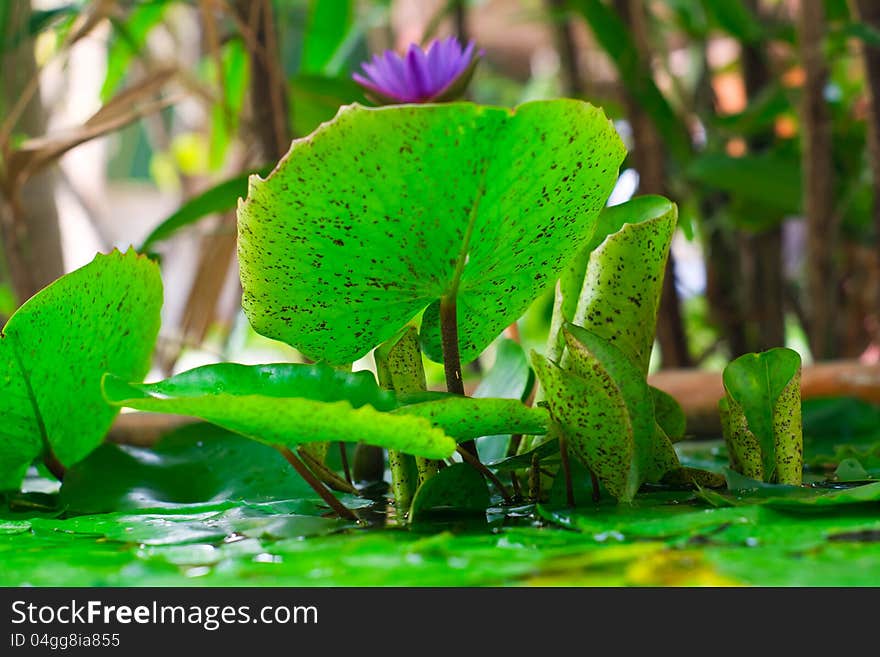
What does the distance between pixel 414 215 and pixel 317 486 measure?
5.0 inches

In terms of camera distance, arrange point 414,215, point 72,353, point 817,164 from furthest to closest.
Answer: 1. point 817,164
2. point 72,353
3. point 414,215

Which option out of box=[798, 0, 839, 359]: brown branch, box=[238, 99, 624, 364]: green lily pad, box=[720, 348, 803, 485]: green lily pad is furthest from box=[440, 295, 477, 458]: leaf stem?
box=[798, 0, 839, 359]: brown branch

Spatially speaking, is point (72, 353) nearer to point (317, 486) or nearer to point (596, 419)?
point (317, 486)

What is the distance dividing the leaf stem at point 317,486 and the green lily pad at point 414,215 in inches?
2.3

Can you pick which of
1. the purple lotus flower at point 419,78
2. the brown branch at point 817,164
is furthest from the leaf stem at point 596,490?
the brown branch at point 817,164

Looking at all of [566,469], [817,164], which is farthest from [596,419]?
[817,164]

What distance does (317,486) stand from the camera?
41 cm

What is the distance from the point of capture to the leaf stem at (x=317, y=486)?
0.39 m

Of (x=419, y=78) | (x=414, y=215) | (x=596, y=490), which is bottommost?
(x=596, y=490)

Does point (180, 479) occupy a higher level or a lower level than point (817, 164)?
lower

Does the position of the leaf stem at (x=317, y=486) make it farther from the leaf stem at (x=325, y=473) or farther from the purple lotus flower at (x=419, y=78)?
the purple lotus flower at (x=419, y=78)

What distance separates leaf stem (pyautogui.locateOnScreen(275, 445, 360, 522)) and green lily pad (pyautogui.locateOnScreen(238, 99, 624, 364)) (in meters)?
0.06
